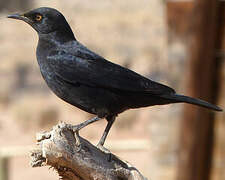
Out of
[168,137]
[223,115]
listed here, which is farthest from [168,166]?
[223,115]

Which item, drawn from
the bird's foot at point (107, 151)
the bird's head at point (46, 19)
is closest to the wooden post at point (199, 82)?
the bird's head at point (46, 19)

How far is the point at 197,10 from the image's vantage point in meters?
7.13

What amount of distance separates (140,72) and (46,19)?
23457mm

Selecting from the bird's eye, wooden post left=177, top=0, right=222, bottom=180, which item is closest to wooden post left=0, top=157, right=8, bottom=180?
wooden post left=177, top=0, right=222, bottom=180

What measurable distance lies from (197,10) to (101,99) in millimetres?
3770

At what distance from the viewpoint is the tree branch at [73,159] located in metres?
3.50

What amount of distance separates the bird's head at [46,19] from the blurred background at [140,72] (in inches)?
144

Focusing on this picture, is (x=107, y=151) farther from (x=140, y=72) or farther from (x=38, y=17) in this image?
(x=140, y=72)

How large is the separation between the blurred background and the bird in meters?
3.67

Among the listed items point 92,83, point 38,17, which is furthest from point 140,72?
point 92,83

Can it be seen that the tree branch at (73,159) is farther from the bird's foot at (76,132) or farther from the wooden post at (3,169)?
the wooden post at (3,169)

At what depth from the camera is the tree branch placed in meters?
3.50

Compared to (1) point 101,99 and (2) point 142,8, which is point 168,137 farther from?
(2) point 142,8

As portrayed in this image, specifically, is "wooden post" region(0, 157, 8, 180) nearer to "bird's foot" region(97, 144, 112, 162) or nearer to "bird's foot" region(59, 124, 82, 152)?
"bird's foot" region(97, 144, 112, 162)
